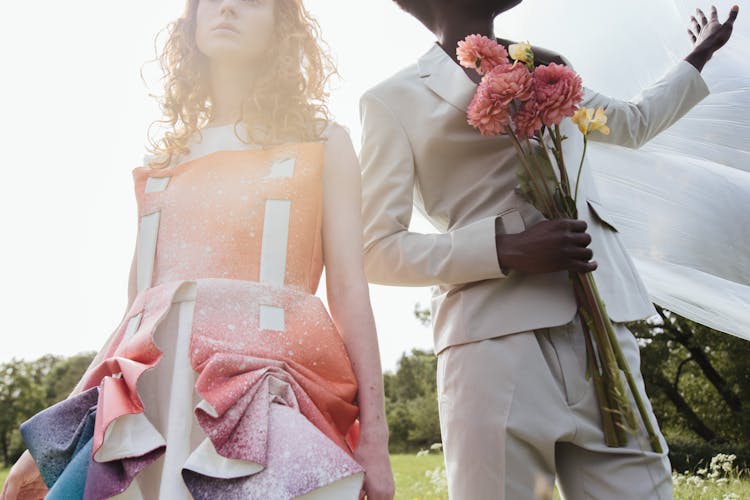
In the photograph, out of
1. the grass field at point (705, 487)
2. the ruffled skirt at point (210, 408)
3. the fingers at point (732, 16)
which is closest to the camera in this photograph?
the ruffled skirt at point (210, 408)

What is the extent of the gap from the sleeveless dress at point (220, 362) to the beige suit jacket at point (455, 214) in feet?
1.11

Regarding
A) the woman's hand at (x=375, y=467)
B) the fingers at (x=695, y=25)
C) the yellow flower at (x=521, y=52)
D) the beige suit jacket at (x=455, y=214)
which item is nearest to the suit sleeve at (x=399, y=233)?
the beige suit jacket at (x=455, y=214)

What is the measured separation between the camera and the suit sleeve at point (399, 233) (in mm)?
1960

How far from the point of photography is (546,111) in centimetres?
188

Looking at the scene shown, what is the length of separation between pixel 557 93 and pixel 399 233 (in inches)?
21.2

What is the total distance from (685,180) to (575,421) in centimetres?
134

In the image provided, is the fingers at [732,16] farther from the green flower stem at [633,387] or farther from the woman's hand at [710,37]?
the green flower stem at [633,387]

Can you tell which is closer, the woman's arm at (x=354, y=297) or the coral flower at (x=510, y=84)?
the woman's arm at (x=354, y=297)

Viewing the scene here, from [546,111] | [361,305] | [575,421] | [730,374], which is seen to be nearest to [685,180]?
[546,111]

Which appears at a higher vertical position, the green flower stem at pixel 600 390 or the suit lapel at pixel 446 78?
the suit lapel at pixel 446 78

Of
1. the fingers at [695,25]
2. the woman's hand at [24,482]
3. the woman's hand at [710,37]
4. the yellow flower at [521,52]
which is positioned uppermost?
the fingers at [695,25]

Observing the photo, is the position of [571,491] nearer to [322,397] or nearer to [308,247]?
[322,397]

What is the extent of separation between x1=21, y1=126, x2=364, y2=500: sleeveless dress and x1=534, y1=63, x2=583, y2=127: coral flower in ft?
1.80

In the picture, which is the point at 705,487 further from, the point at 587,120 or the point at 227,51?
the point at 227,51
